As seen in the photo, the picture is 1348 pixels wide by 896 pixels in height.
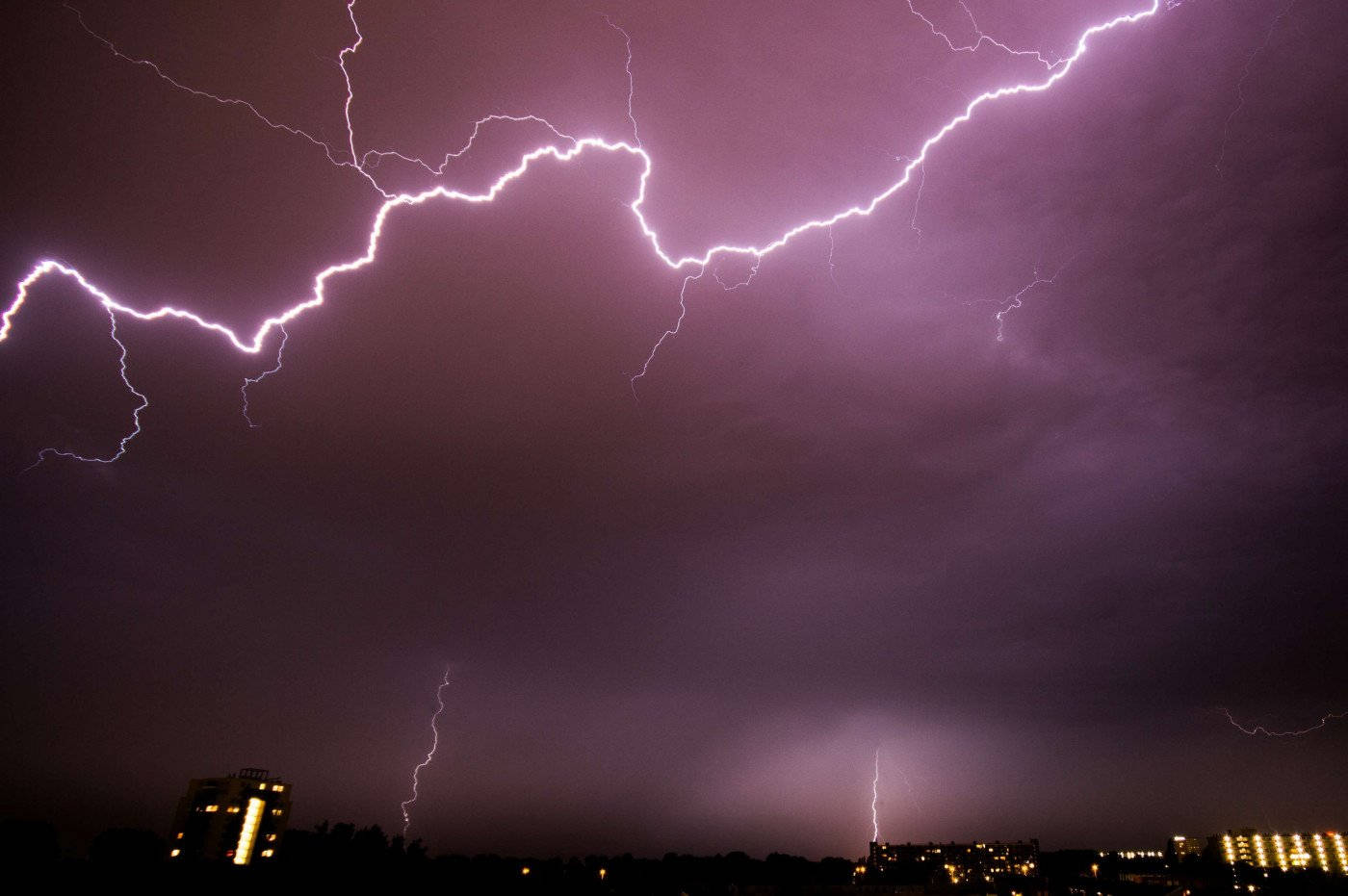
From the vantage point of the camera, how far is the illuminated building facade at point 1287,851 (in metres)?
48.6

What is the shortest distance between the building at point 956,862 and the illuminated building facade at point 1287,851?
1687cm

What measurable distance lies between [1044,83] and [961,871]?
67068 mm

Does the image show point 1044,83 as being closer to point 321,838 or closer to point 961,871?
point 321,838

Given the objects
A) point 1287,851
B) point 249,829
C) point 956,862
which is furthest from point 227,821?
point 1287,851

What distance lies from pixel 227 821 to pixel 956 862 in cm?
6042

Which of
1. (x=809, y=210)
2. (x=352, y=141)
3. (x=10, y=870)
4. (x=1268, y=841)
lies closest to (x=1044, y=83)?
(x=809, y=210)

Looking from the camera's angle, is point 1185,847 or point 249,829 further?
point 1185,847

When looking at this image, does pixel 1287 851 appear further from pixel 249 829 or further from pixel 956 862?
pixel 249 829

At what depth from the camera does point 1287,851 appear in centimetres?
5297

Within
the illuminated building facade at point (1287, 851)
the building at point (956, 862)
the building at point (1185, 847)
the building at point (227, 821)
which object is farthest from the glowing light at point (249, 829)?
the building at point (1185, 847)

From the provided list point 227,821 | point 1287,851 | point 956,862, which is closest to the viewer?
point 227,821

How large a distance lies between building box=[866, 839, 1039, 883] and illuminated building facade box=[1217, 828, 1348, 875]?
1687 cm

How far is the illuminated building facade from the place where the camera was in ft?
159

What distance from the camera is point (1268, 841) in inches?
2189
